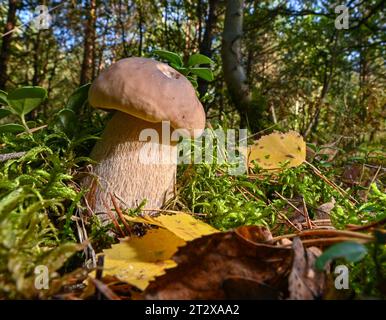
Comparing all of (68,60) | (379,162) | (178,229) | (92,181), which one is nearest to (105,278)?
(178,229)

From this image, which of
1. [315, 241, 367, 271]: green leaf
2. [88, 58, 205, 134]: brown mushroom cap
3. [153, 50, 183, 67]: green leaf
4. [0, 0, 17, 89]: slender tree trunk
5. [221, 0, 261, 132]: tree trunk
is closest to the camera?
[315, 241, 367, 271]: green leaf

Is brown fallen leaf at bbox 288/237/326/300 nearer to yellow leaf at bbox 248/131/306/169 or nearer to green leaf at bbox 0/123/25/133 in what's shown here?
yellow leaf at bbox 248/131/306/169

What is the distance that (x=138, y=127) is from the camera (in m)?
1.12

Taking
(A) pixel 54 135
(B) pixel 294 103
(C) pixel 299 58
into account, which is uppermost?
(C) pixel 299 58

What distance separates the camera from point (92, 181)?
107cm

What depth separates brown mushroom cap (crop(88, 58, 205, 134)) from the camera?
3.19 feet

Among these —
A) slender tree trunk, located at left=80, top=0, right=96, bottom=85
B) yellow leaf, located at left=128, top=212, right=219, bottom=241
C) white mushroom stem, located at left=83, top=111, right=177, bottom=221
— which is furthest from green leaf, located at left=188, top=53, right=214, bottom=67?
slender tree trunk, located at left=80, top=0, right=96, bottom=85

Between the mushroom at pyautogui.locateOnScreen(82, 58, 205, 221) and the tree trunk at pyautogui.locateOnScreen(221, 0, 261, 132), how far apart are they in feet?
7.27

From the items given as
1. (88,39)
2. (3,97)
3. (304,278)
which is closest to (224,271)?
(304,278)

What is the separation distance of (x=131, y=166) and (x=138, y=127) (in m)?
0.14

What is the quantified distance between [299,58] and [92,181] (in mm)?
4955

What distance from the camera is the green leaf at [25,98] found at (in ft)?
3.49

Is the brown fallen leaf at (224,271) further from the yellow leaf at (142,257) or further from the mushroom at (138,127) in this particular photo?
the mushroom at (138,127)
